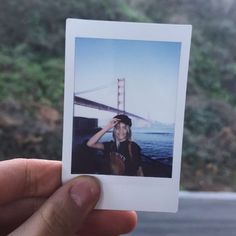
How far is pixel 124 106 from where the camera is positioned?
32.3 inches

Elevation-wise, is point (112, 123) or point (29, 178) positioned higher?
point (112, 123)

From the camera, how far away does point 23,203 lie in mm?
953

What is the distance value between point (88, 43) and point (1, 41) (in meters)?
0.97

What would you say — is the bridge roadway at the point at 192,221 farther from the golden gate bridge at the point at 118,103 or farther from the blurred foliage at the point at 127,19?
the golden gate bridge at the point at 118,103

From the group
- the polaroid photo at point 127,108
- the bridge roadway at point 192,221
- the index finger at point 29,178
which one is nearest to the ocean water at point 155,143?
the polaroid photo at point 127,108

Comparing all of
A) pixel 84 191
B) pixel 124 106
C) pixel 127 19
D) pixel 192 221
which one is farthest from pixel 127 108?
pixel 127 19

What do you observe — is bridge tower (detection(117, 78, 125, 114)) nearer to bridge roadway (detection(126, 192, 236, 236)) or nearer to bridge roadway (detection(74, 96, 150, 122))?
bridge roadway (detection(74, 96, 150, 122))

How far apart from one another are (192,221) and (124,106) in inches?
29.5

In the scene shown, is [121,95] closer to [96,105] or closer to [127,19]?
[96,105]

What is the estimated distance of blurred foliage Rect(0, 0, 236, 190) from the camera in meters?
1.58

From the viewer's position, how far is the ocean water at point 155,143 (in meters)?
0.83

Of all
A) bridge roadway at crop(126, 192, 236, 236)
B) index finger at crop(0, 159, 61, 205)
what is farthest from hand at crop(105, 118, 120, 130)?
bridge roadway at crop(126, 192, 236, 236)

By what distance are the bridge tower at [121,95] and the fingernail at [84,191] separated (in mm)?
129

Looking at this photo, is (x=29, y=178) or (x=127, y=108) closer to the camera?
(x=127, y=108)
